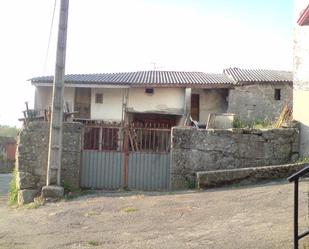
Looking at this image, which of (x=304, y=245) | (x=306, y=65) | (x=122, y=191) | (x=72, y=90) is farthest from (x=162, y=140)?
(x=72, y=90)

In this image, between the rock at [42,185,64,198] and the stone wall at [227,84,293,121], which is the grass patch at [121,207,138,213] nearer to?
the rock at [42,185,64,198]

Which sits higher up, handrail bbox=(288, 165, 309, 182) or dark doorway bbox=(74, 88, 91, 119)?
dark doorway bbox=(74, 88, 91, 119)

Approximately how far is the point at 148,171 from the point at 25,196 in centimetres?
340

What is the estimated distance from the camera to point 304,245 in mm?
6180

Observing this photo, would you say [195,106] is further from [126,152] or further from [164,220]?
[164,220]

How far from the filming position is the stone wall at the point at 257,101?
24781mm

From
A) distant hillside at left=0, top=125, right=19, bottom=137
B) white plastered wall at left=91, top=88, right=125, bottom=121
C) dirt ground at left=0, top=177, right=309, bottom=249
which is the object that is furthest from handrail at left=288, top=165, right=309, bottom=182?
distant hillside at left=0, top=125, right=19, bottom=137

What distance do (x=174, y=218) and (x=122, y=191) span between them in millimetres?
3886

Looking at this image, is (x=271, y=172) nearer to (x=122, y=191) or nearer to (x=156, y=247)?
(x=122, y=191)

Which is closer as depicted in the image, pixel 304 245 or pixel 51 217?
pixel 304 245

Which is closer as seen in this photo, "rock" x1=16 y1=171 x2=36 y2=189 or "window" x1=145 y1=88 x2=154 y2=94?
"rock" x1=16 y1=171 x2=36 y2=189

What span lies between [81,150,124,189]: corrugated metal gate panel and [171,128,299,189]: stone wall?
60.6 inches

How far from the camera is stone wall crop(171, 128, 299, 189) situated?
13.0 m

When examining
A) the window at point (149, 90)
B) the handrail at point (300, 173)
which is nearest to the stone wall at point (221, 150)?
the handrail at point (300, 173)
